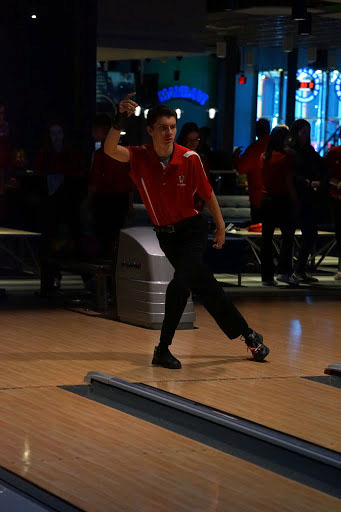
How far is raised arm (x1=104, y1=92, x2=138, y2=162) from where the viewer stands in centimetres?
Result: 636

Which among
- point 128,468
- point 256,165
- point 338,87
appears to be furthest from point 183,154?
point 338,87

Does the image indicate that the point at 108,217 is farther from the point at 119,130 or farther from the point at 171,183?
the point at 119,130

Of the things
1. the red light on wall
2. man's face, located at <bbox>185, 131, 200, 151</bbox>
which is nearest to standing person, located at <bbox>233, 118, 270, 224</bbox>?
man's face, located at <bbox>185, 131, 200, 151</bbox>

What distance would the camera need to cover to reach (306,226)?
37.5ft

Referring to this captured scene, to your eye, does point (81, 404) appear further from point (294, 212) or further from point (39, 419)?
point (294, 212)

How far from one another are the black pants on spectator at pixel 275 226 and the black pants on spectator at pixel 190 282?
14.4 ft

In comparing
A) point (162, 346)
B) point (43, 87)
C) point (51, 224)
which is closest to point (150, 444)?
point (162, 346)

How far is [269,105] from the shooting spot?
2872 cm

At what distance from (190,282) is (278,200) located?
4.58m

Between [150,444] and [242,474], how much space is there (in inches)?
22.4

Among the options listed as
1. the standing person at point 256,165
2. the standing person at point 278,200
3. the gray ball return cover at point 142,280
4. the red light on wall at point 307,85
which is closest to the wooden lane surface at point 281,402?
the gray ball return cover at point 142,280

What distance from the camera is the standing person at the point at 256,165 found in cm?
1186

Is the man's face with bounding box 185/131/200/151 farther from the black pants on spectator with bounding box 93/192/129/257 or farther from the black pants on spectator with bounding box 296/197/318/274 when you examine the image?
the black pants on spectator with bounding box 296/197/318/274

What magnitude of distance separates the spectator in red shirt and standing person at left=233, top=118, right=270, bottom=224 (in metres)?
2.77
